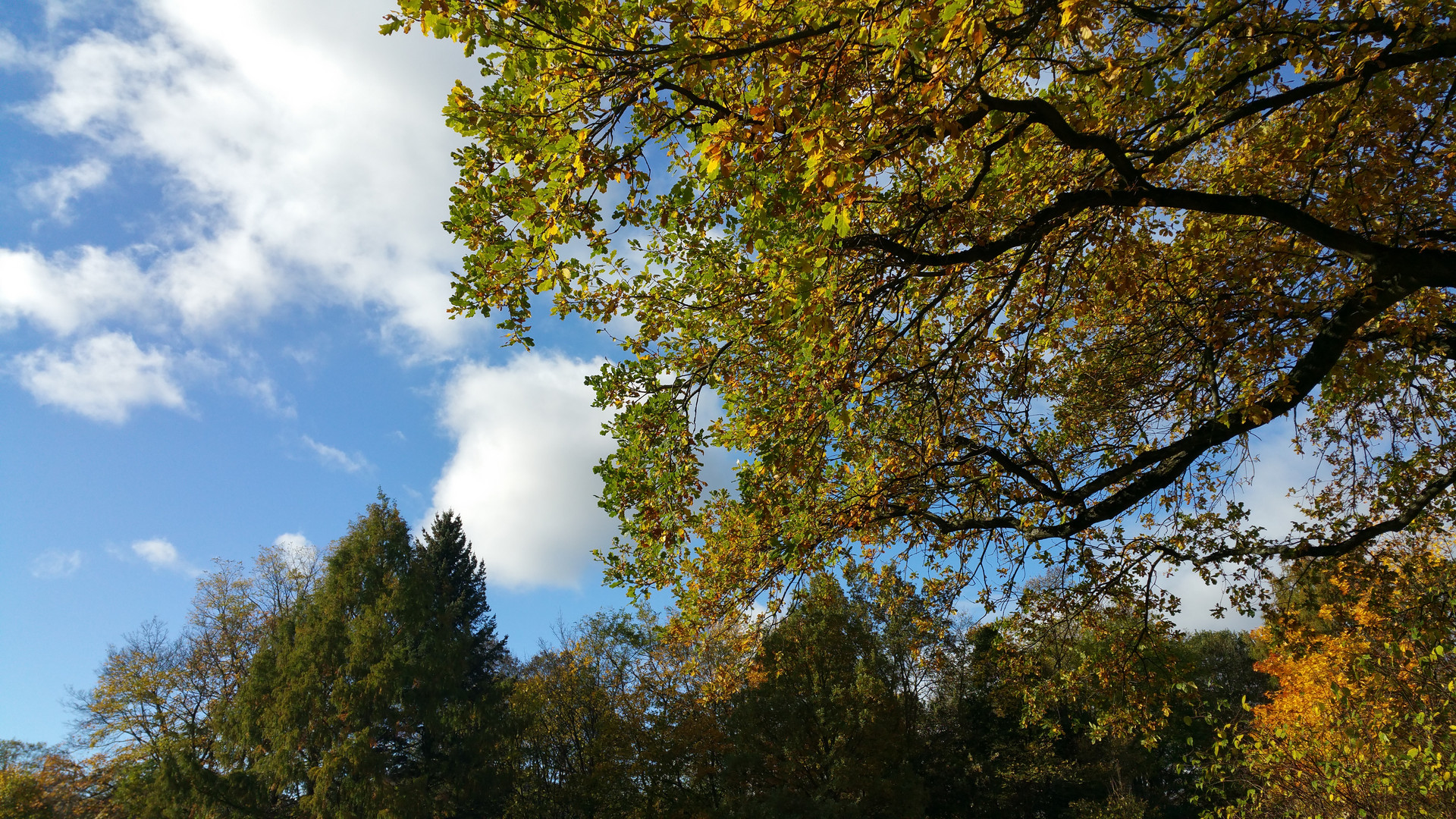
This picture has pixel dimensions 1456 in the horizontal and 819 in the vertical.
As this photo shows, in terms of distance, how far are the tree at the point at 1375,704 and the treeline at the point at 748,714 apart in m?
0.04

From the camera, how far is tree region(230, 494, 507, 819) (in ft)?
65.2

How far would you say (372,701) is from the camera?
2145cm

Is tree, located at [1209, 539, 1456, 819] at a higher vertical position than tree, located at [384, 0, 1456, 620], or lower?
lower

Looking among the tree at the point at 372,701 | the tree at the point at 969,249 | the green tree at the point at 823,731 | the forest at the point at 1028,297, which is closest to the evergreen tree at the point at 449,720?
the tree at the point at 372,701

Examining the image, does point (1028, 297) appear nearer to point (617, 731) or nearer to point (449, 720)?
point (617, 731)

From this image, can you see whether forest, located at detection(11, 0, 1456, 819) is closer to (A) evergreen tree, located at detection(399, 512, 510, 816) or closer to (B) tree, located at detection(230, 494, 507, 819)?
(B) tree, located at detection(230, 494, 507, 819)

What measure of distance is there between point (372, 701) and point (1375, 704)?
2260cm

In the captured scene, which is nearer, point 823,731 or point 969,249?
point 969,249

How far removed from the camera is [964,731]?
25891 millimetres

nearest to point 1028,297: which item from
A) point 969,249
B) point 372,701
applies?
point 969,249

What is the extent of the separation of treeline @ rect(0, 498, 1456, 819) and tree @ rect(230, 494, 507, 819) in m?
0.07

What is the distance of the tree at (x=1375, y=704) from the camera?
271 inches

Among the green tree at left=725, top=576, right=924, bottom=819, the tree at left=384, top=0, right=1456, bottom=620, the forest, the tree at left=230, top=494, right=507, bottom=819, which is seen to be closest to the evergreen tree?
the tree at left=230, top=494, right=507, bottom=819

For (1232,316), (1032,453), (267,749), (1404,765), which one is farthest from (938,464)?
(267,749)
